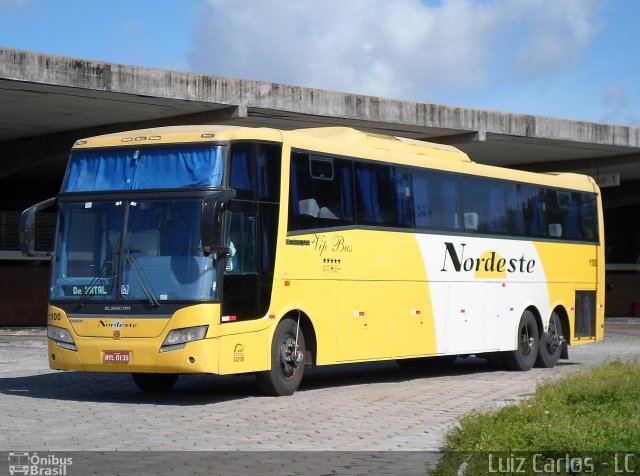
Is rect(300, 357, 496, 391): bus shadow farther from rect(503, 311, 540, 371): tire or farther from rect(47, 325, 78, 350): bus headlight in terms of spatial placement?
rect(47, 325, 78, 350): bus headlight

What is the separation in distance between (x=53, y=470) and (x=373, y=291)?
9.19 meters

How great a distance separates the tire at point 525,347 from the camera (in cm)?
2219

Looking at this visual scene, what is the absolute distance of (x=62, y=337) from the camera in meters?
15.7

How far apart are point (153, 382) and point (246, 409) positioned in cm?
294

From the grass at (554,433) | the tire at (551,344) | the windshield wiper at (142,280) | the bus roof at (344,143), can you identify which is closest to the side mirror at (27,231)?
the bus roof at (344,143)

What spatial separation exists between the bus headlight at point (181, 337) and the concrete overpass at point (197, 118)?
38.9ft

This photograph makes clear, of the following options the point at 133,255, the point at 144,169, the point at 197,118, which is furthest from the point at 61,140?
the point at 133,255

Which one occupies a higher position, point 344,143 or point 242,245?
point 344,143

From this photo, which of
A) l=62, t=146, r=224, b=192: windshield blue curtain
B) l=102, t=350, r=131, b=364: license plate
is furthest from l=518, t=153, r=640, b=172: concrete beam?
l=102, t=350, r=131, b=364: license plate

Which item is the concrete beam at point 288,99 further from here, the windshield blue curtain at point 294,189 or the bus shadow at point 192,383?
the windshield blue curtain at point 294,189

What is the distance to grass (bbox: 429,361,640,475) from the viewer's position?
966cm

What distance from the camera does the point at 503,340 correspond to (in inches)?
854

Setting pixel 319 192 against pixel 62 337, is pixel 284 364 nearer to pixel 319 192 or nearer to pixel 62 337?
pixel 319 192

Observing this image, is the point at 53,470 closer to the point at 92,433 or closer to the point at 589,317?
the point at 92,433
